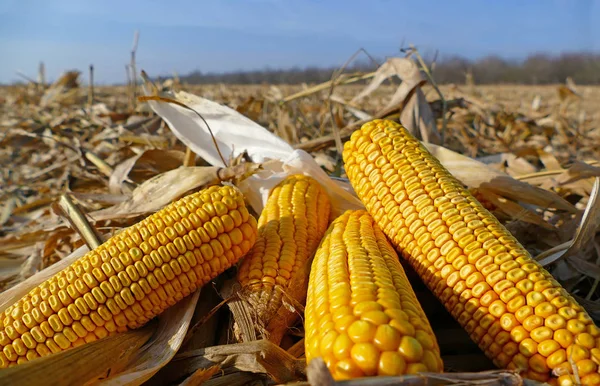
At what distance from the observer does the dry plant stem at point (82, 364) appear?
4.58 ft

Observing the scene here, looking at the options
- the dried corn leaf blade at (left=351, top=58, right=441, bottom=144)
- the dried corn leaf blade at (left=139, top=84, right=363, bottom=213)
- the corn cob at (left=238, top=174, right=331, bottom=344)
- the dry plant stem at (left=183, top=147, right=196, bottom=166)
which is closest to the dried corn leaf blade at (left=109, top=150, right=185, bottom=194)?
the dry plant stem at (left=183, top=147, right=196, bottom=166)

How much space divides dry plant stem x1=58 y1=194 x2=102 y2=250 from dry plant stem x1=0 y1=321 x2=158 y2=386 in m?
0.67

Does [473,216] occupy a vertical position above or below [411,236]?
above

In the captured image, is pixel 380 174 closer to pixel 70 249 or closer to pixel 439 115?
pixel 70 249

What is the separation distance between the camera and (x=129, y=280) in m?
1.93

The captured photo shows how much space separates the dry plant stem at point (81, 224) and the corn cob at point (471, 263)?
1.41 metres

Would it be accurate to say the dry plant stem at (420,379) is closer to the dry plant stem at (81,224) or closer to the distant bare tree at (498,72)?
the dry plant stem at (81,224)

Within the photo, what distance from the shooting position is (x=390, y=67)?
405 cm

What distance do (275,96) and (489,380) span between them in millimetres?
5277

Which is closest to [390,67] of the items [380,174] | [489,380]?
[380,174]

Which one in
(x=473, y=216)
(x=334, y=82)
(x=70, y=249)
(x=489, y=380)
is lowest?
(x=70, y=249)

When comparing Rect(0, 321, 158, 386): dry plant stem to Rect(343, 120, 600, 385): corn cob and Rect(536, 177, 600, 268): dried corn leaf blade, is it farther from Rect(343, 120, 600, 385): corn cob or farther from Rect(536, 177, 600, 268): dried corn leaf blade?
Rect(536, 177, 600, 268): dried corn leaf blade

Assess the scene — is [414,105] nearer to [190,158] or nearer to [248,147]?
[248,147]

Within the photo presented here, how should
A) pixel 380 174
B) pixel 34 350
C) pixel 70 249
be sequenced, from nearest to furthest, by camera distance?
pixel 34 350 < pixel 380 174 < pixel 70 249
